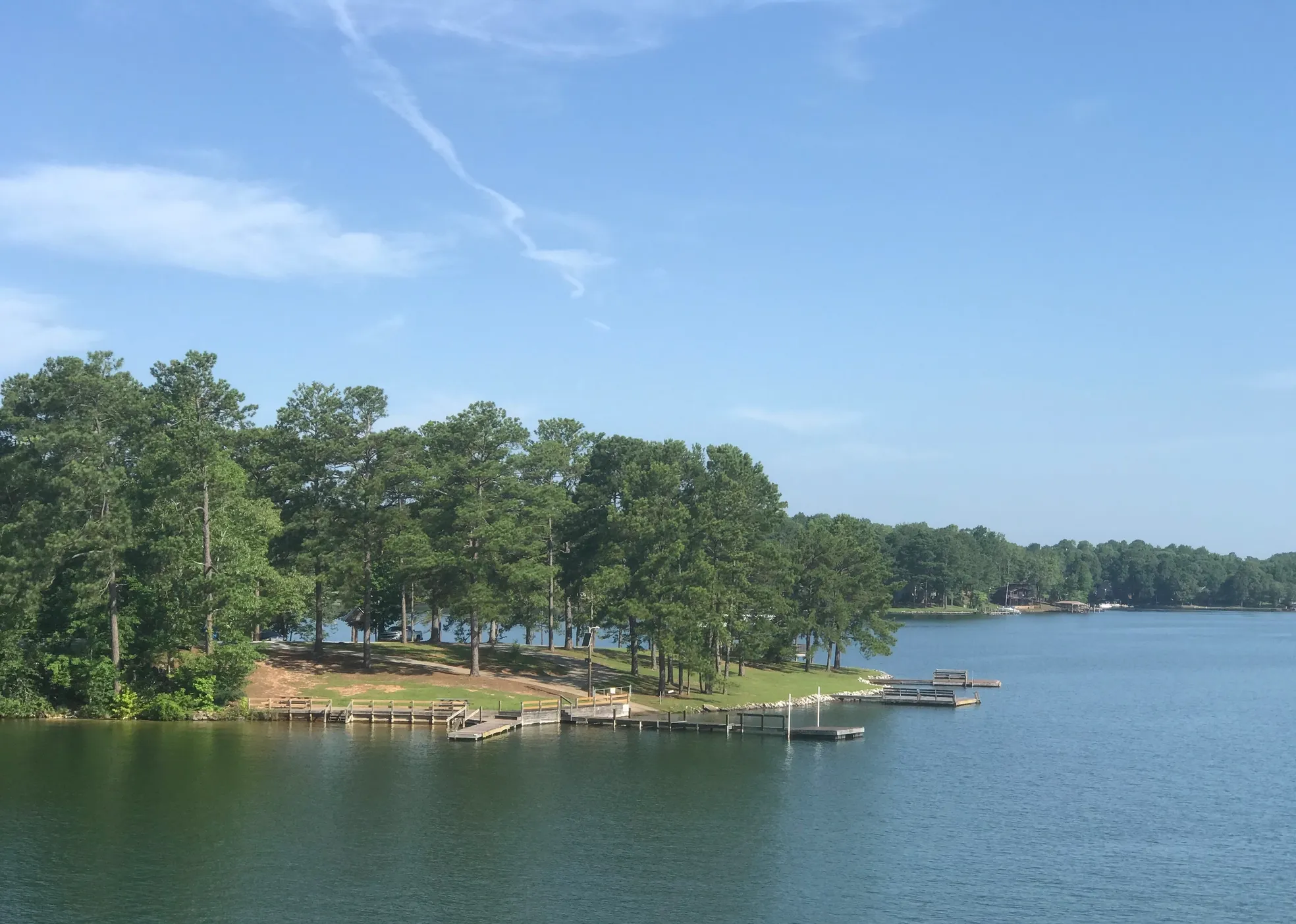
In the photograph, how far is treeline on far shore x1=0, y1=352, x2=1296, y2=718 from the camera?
3004 inches

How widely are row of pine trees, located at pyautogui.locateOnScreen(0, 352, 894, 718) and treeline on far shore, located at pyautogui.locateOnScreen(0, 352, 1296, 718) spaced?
0.19 m

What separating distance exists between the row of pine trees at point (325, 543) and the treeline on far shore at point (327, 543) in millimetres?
186

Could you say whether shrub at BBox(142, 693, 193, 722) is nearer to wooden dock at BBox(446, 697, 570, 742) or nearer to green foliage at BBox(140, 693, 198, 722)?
green foliage at BBox(140, 693, 198, 722)

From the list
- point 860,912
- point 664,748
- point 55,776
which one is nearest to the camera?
point 860,912

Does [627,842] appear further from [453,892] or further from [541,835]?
[453,892]

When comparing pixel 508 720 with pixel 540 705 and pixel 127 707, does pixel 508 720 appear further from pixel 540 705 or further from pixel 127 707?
pixel 127 707

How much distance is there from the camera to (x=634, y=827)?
53.4 meters

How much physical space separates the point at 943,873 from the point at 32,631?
60.4m

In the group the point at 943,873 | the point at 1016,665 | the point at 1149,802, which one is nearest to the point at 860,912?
the point at 943,873

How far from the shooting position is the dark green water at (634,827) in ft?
140

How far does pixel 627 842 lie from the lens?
1994 inches

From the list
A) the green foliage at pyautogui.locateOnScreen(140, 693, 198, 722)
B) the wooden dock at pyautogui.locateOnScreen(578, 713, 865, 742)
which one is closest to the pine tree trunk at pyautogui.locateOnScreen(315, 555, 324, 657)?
the green foliage at pyautogui.locateOnScreen(140, 693, 198, 722)

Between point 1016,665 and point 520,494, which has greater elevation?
point 520,494

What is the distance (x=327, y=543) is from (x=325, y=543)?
0.16 metres
